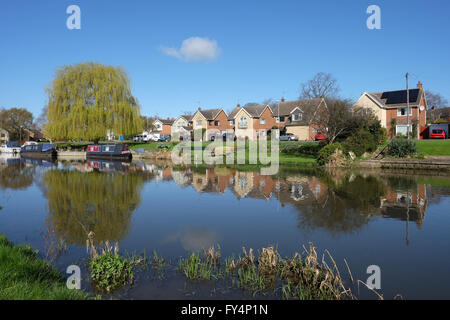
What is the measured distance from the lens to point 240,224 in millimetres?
10773

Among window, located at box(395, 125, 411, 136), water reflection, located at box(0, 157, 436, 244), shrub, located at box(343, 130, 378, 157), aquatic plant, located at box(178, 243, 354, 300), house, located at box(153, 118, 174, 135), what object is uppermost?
house, located at box(153, 118, 174, 135)

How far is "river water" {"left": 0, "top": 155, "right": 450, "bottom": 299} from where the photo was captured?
663 cm

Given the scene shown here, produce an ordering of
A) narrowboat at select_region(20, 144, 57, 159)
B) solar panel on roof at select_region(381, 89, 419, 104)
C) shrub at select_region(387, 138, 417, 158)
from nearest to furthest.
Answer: shrub at select_region(387, 138, 417, 158) < solar panel on roof at select_region(381, 89, 419, 104) < narrowboat at select_region(20, 144, 57, 159)

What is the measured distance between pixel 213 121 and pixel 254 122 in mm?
9848

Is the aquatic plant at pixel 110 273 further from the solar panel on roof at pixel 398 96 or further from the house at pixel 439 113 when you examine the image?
the house at pixel 439 113

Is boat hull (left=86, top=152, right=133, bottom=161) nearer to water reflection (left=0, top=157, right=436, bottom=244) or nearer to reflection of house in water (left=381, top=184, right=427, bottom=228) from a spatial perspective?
water reflection (left=0, top=157, right=436, bottom=244)

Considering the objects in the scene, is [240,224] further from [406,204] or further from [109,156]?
[109,156]

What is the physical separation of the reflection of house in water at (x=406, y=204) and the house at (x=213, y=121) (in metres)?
51.6

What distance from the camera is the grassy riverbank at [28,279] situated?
4961 mm

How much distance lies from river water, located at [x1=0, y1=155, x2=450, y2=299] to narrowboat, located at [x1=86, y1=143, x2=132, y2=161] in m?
23.0

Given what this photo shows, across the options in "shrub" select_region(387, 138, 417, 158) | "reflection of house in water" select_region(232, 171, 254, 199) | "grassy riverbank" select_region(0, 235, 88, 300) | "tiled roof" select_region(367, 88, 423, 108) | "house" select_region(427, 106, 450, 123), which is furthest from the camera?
"house" select_region(427, 106, 450, 123)

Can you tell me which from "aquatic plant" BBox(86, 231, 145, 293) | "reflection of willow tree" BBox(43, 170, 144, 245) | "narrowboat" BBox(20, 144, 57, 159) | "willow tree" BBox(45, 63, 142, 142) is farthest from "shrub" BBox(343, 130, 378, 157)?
"narrowboat" BBox(20, 144, 57, 159)
